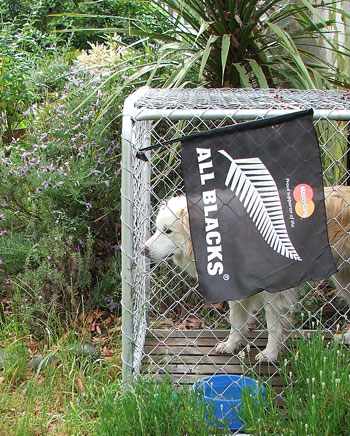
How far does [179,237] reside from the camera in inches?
138

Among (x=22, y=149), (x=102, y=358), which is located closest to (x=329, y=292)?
(x=102, y=358)

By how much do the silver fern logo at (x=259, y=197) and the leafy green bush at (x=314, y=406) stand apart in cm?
53

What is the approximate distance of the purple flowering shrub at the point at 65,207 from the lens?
13.2ft

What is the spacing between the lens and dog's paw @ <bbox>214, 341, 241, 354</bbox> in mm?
3529

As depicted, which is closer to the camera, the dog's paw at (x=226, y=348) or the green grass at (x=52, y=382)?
the green grass at (x=52, y=382)

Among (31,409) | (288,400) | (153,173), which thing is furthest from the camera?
(153,173)

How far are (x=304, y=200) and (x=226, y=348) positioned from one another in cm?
133

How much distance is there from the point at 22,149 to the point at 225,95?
6.35 feet

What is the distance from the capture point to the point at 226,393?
292 centimetres

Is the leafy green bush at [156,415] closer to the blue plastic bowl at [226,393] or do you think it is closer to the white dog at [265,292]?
the blue plastic bowl at [226,393]

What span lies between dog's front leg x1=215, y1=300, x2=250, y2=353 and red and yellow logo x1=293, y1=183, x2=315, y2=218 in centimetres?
113

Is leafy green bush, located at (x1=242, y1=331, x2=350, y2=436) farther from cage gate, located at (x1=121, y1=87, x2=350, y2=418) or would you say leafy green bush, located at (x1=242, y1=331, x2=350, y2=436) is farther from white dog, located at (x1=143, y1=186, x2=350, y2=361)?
white dog, located at (x1=143, y1=186, x2=350, y2=361)

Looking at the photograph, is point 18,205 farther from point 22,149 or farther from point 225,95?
point 225,95

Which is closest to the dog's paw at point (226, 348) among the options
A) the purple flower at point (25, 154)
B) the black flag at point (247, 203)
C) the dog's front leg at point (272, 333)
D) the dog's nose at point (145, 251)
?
the dog's front leg at point (272, 333)
